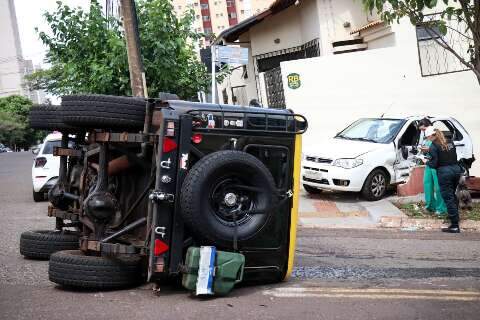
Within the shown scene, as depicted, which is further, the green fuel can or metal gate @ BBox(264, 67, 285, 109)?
metal gate @ BBox(264, 67, 285, 109)

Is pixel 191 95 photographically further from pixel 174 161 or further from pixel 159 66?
pixel 174 161

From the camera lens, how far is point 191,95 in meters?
17.2

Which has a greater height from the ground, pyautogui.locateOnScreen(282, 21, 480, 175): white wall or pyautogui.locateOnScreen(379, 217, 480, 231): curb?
pyautogui.locateOnScreen(282, 21, 480, 175): white wall

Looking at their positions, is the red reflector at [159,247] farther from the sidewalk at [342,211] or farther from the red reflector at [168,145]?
the sidewalk at [342,211]

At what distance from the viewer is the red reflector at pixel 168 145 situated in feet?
17.3

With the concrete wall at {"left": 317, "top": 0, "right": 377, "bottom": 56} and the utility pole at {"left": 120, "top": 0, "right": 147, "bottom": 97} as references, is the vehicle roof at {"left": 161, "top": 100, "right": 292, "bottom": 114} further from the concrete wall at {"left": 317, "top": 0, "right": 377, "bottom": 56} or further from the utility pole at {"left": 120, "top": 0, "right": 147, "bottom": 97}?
the concrete wall at {"left": 317, "top": 0, "right": 377, "bottom": 56}

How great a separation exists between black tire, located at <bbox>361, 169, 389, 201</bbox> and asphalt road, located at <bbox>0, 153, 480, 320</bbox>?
432 cm

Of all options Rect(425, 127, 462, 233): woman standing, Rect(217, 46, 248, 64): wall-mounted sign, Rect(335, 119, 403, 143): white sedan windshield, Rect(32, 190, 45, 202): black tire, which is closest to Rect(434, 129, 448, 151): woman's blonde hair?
Rect(425, 127, 462, 233): woman standing

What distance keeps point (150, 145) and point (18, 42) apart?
150m

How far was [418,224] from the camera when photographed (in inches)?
441

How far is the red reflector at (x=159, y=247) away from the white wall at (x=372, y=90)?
11.5 meters

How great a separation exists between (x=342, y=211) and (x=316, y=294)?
6678 millimetres

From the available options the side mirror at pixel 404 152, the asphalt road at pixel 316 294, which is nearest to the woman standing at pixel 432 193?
the side mirror at pixel 404 152

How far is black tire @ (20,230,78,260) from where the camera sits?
7.18 metres
